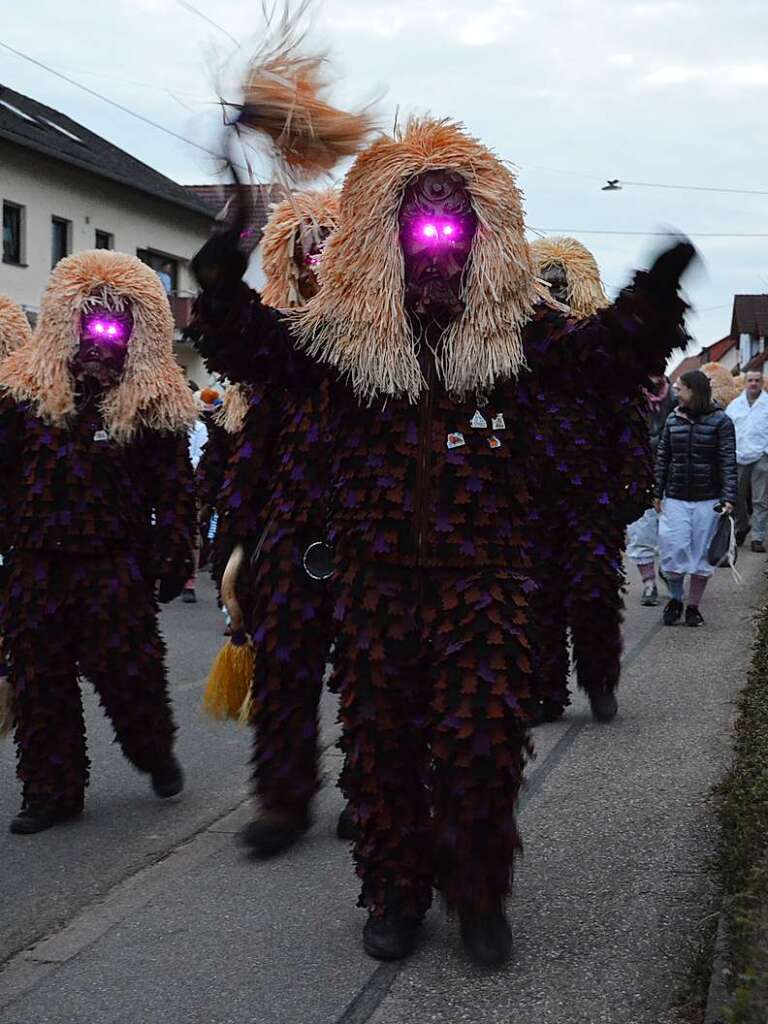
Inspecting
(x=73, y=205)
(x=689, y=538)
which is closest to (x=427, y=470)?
(x=689, y=538)

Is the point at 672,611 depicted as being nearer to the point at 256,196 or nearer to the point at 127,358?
the point at 127,358

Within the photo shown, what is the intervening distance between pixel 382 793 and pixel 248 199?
1648mm

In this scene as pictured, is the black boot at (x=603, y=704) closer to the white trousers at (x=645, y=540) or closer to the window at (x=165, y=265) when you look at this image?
the white trousers at (x=645, y=540)

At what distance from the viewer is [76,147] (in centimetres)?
3475

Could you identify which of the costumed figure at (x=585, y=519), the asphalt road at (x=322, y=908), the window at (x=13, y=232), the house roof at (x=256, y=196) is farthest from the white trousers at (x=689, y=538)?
the window at (x=13, y=232)

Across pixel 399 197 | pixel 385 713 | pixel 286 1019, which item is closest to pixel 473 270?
pixel 399 197

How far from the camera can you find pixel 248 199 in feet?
12.7

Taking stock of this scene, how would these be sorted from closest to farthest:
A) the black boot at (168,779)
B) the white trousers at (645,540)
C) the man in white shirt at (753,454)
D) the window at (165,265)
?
the black boot at (168,779)
the white trousers at (645,540)
the man in white shirt at (753,454)
the window at (165,265)

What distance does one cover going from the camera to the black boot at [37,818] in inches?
215

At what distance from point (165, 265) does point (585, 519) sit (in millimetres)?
32482

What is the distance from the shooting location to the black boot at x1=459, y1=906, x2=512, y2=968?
3.91 metres

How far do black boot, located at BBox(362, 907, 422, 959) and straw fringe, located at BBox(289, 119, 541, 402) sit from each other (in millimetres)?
1435

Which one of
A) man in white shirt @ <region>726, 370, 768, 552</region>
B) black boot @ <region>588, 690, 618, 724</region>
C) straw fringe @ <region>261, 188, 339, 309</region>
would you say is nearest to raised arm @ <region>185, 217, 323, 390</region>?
straw fringe @ <region>261, 188, 339, 309</region>

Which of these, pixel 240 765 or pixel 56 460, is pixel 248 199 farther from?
pixel 240 765
